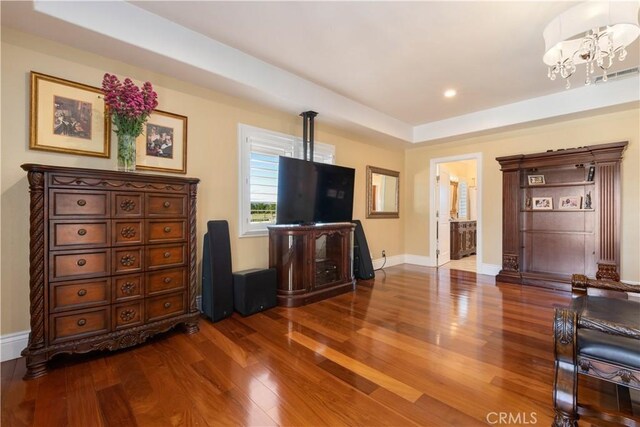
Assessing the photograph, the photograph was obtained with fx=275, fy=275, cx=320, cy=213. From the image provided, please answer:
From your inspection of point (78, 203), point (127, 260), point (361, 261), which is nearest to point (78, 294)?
point (127, 260)

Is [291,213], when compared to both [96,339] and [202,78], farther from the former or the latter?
[96,339]

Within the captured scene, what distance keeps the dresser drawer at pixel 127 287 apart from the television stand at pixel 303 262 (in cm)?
147

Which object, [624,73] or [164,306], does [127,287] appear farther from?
[624,73]

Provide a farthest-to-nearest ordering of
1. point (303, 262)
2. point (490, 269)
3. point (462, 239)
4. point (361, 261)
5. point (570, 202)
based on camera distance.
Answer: point (462, 239) → point (490, 269) → point (361, 261) → point (570, 202) → point (303, 262)

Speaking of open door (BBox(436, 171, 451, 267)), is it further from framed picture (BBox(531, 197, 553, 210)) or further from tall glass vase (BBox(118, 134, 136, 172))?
tall glass vase (BBox(118, 134, 136, 172))

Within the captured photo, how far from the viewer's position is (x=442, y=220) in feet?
18.8

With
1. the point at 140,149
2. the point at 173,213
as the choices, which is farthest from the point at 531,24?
the point at 140,149

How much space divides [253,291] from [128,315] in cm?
113

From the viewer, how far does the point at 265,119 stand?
365 cm

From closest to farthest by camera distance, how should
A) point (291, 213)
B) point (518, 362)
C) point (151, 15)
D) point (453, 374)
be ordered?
point (453, 374) < point (518, 362) < point (151, 15) < point (291, 213)

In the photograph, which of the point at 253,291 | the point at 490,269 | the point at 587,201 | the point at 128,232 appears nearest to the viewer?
the point at 128,232

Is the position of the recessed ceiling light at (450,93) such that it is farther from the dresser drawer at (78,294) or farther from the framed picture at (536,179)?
the dresser drawer at (78,294)

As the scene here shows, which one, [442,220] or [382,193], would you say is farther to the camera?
[442,220]

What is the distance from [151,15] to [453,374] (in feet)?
11.9
